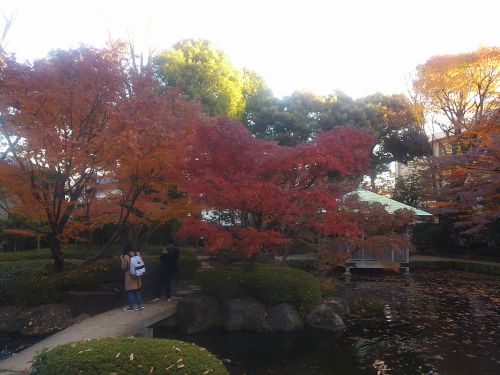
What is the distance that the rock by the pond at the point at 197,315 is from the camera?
32.6 feet

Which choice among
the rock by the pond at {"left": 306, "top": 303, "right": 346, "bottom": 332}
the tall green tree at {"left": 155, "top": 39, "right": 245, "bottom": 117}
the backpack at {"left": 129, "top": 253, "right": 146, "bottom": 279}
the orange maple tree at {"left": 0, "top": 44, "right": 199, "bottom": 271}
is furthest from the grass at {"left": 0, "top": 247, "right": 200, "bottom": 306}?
the tall green tree at {"left": 155, "top": 39, "right": 245, "bottom": 117}

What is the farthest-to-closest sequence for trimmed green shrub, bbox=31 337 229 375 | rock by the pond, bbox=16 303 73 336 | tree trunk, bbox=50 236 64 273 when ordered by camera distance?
tree trunk, bbox=50 236 64 273 < rock by the pond, bbox=16 303 73 336 < trimmed green shrub, bbox=31 337 229 375

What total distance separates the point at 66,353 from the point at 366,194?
20.7 m

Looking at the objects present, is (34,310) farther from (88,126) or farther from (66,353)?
(66,353)

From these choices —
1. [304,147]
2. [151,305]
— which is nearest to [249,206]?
[304,147]

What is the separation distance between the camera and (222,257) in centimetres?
1761

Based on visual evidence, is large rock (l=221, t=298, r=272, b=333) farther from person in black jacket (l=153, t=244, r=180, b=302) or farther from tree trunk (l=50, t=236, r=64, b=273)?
tree trunk (l=50, t=236, r=64, b=273)

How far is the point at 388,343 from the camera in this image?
29.8ft

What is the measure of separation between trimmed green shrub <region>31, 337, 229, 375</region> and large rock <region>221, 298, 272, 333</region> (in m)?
5.42

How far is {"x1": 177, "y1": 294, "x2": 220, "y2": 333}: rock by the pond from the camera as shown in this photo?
993cm

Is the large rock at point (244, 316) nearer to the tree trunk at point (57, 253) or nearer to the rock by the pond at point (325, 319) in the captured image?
the rock by the pond at point (325, 319)

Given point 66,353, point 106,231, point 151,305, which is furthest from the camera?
point 106,231

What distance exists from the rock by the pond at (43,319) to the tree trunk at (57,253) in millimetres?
1809

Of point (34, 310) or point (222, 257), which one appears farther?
point (222, 257)
